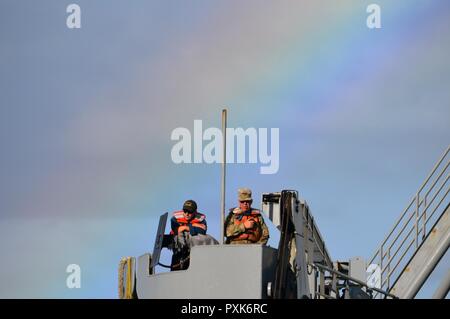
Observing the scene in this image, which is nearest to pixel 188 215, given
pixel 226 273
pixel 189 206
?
pixel 189 206

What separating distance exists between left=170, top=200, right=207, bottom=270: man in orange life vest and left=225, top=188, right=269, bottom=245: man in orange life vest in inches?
28.4

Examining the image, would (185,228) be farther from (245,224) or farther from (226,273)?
(226,273)

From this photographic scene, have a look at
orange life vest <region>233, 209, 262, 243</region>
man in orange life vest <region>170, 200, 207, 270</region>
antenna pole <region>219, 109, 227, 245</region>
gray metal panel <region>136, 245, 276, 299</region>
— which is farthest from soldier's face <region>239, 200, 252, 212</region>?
gray metal panel <region>136, 245, 276, 299</region>

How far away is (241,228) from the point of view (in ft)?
87.5

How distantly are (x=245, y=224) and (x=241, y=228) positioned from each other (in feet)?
0.32

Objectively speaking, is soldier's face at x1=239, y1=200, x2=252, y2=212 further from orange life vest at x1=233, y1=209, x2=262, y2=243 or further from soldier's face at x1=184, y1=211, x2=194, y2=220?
soldier's face at x1=184, y1=211, x2=194, y2=220

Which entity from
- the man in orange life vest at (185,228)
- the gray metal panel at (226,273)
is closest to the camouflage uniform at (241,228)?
the man in orange life vest at (185,228)

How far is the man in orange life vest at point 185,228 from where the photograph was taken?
27.2 m

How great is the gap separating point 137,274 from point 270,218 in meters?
3.18

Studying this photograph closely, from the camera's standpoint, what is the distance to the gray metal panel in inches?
997
